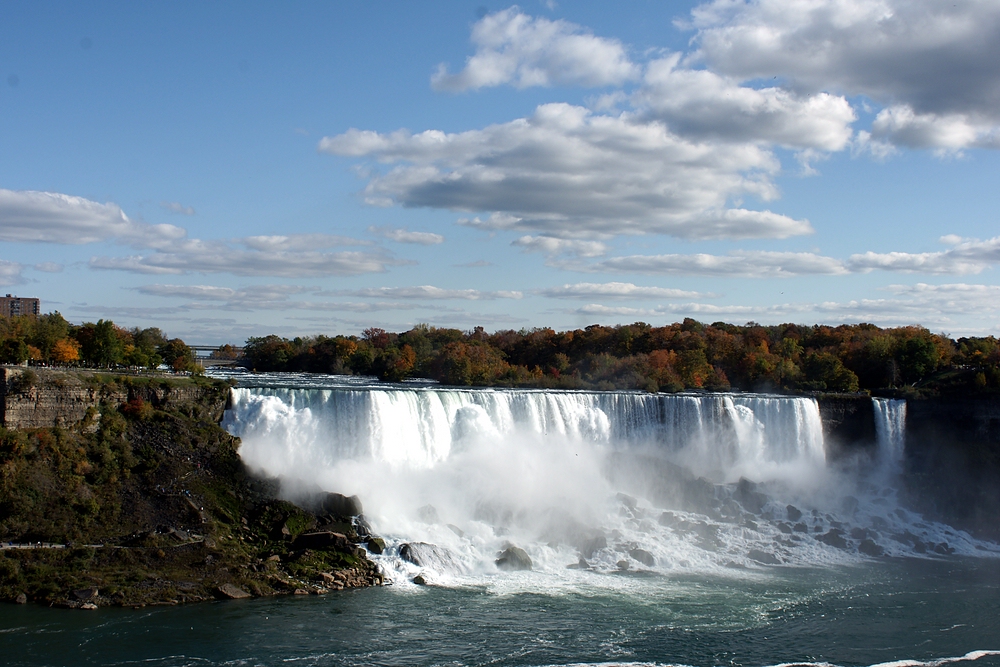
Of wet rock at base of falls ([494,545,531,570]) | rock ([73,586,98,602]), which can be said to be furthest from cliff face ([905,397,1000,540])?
rock ([73,586,98,602])

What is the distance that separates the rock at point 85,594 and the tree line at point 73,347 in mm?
19325

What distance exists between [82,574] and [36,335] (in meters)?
27.2

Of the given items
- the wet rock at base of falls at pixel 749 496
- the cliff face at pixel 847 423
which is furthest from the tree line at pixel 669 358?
the wet rock at base of falls at pixel 749 496

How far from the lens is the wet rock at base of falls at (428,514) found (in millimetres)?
31000

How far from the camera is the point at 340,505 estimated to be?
29.4m

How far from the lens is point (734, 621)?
23578mm

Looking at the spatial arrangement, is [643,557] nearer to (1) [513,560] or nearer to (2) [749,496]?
(1) [513,560]

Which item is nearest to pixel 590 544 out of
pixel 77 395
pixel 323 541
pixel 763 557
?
pixel 763 557

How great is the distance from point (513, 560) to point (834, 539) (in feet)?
50.1

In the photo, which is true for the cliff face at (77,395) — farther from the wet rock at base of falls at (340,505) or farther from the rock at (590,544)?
the rock at (590,544)

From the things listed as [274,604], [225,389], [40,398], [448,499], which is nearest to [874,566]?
[448,499]

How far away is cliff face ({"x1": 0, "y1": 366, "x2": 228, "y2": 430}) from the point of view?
94.4ft

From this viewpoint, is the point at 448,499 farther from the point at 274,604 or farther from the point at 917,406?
the point at 917,406

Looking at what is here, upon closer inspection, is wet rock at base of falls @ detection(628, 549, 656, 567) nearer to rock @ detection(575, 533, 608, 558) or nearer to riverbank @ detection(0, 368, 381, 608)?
rock @ detection(575, 533, 608, 558)
